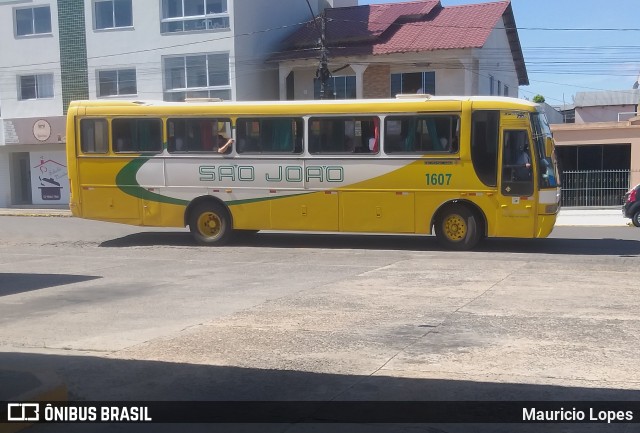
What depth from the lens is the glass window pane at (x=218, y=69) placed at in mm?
31516

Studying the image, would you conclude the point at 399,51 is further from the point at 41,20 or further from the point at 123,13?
the point at 41,20

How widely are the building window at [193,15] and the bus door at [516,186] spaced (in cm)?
1794

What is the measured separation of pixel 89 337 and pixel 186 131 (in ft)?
34.2

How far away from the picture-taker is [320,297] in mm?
11133

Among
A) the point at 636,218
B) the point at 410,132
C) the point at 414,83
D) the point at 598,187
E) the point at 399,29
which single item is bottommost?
the point at 636,218

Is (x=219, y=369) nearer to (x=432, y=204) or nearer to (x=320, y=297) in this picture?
(x=320, y=297)

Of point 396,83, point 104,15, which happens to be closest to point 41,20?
point 104,15

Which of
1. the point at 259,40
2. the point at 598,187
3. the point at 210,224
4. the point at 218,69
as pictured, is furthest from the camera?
the point at 259,40

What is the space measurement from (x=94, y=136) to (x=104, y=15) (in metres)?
16.5

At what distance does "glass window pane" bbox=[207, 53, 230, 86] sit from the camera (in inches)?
1241

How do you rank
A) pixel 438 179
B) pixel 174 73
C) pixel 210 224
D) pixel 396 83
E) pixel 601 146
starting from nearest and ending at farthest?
1. pixel 438 179
2. pixel 210 224
3. pixel 601 146
4. pixel 396 83
5. pixel 174 73

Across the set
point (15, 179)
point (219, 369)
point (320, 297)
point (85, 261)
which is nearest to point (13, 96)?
point (15, 179)

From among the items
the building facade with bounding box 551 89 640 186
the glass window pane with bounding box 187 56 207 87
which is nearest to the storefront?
the glass window pane with bounding box 187 56 207 87

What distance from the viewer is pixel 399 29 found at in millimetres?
32938
